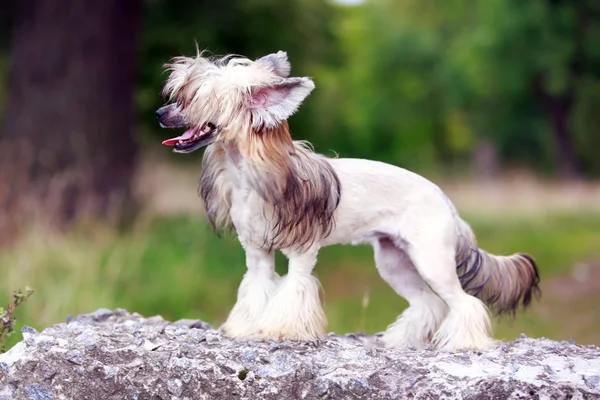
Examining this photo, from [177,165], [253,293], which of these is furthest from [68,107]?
[253,293]

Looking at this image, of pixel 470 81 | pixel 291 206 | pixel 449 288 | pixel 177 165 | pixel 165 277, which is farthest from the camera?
pixel 470 81

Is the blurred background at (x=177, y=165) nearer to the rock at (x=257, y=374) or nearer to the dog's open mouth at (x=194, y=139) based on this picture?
the dog's open mouth at (x=194, y=139)

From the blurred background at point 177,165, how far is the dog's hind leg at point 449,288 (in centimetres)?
71

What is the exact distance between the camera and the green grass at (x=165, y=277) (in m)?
7.27

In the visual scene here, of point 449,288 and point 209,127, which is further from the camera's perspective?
point 449,288

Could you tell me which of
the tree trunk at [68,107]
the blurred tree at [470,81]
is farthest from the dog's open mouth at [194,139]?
the blurred tree at [470,81]

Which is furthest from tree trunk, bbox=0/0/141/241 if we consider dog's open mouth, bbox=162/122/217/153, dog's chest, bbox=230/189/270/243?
dog's open mouth, bbox=162/122/217/153

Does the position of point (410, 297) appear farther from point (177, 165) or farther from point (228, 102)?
point (177, 165)

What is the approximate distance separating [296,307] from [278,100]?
0.95 metres

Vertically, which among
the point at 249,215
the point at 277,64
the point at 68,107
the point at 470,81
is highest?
the point at 470,81

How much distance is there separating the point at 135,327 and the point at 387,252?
1359mm

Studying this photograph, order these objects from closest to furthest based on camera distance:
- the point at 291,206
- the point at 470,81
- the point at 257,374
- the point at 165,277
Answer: the point at 257,374
the point at 291,206
the point at 165,277
the point at 470,81

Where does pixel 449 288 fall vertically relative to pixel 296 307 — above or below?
above

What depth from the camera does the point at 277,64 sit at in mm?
3842
